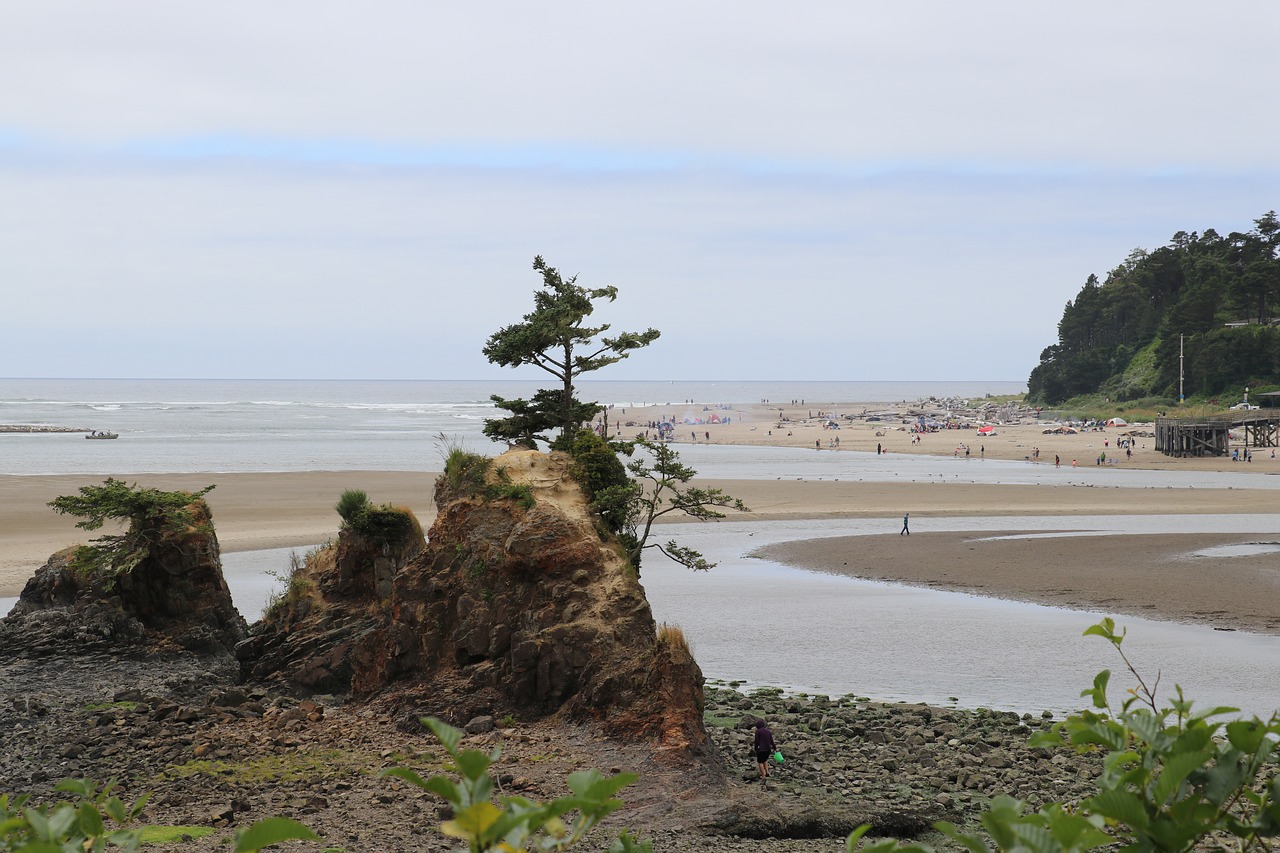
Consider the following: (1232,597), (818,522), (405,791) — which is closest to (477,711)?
(405,791)

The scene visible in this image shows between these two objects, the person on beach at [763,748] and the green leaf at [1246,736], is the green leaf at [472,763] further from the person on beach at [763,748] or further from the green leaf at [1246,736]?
the person on beach at [763,748]

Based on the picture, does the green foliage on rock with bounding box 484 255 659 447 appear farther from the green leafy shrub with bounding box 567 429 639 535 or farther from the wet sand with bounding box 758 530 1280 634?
the wet sand with bounding box 758 530 1280 634

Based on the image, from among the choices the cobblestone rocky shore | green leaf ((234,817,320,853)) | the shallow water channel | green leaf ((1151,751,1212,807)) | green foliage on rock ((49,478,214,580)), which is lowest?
the shallow water channel

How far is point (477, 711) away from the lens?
18.8 metres

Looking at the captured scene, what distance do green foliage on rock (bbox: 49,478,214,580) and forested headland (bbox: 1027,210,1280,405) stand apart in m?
98.5

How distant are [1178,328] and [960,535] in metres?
76.9

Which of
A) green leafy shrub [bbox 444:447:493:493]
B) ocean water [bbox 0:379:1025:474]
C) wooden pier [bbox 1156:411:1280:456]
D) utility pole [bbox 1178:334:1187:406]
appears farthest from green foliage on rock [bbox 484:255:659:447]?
utility pole [bbox 1178:334:1187:406]

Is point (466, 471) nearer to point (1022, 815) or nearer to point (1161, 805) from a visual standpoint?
point (1022, 815)

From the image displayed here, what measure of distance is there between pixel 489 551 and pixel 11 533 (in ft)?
117

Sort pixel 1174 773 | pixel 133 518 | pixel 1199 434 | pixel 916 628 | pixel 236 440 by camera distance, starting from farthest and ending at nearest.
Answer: pixel 236 440, pixel 1199 434, pixel 916 628, pixel 133 518, pixel 1174 773

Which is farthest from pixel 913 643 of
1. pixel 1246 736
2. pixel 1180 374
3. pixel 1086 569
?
pixel 1180 374

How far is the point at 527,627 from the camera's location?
62.3ft

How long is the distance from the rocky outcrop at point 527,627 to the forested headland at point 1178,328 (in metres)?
98.0

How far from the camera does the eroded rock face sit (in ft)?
84.8
